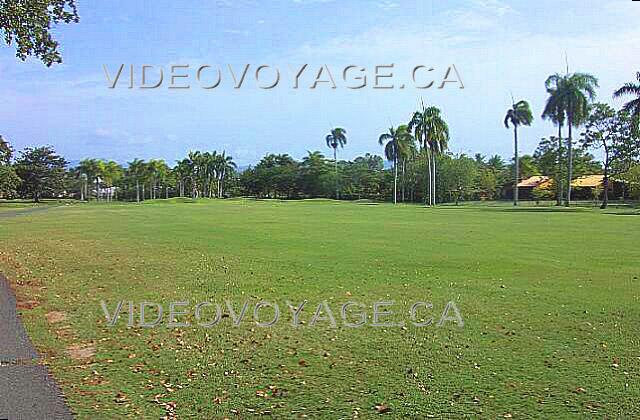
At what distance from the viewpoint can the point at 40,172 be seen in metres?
95.5

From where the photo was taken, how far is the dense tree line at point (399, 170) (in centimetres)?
6662

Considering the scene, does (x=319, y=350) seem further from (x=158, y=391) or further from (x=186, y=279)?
(x=186, y=279)

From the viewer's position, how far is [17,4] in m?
14.8

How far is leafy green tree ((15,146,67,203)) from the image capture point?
95.0 m

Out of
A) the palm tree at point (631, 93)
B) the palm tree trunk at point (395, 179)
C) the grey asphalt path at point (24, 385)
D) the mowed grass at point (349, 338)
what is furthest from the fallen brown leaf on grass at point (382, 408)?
the palm tree trunk at point (395, 179)

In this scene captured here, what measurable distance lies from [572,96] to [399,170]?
36.3 meters

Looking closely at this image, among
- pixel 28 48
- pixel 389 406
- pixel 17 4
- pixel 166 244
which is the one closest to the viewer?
pixel 389 406

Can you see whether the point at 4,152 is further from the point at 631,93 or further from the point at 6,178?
the point at 631,93

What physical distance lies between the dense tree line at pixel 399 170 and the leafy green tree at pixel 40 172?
143mm

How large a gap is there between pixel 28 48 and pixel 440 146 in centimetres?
6933

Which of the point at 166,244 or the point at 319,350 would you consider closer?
the point at 319,350

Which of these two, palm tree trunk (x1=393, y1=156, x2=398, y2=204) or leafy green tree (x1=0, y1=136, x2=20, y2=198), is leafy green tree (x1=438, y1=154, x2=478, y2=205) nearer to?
palm tree trunk (x1=393, y1=156, x2=398, y2=204)

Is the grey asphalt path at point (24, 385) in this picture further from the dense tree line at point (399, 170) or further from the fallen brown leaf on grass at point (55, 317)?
the dense tree line at point (399, 170)

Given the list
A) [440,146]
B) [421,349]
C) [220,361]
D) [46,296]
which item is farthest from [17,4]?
[440,146]
